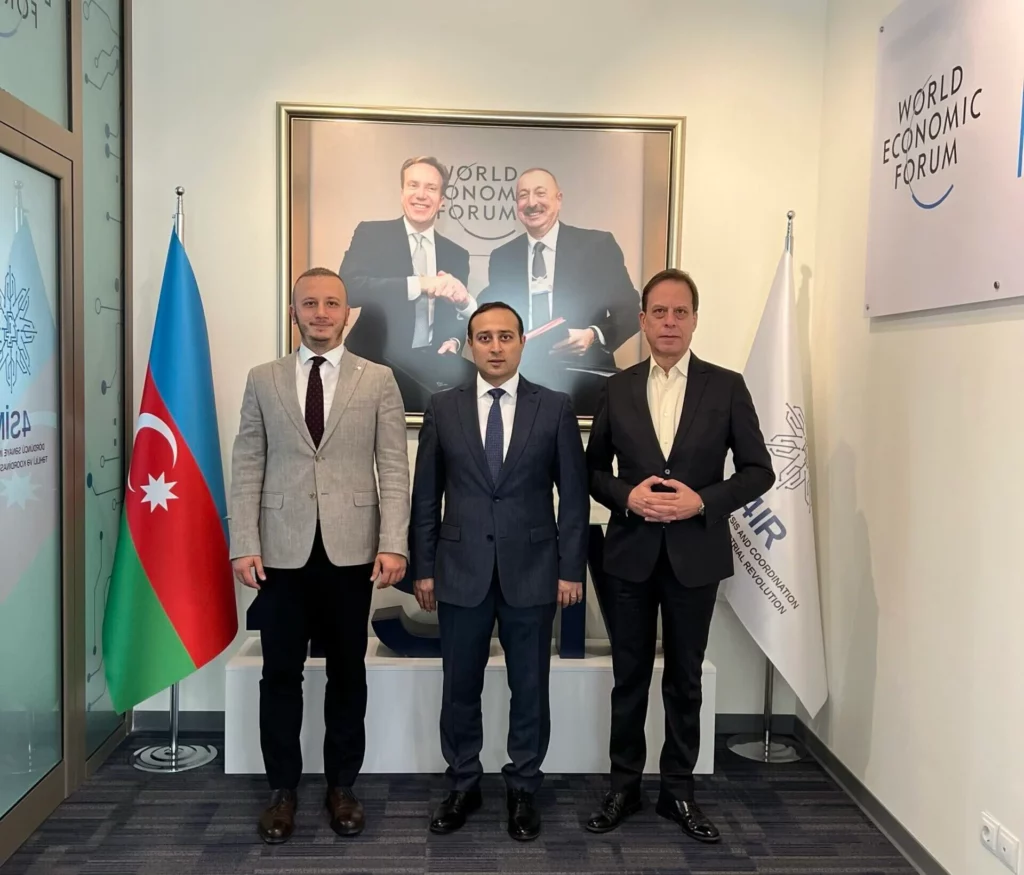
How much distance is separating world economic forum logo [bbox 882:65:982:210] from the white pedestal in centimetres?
174

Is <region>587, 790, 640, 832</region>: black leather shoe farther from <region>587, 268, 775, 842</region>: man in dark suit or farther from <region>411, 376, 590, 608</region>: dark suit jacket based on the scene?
<region>411, 376, 590, 608</region>: dark suit jacket

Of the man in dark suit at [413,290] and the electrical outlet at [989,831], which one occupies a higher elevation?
the man in dark suit at [413,290]

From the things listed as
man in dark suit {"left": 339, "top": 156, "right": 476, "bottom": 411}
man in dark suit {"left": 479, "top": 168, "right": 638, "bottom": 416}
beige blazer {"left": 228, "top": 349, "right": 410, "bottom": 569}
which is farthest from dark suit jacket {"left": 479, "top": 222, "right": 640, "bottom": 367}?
beige blazer {"left": 228, "top": 349, "right": 410, "bottom": 569}

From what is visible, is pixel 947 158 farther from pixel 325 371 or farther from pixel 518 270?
pixel 325 371

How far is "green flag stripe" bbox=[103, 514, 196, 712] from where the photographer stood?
9.50 feet

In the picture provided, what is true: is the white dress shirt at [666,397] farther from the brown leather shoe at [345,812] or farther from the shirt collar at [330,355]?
the brown leather shoe at [345,812]

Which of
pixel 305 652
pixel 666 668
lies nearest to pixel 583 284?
pixel 666 668

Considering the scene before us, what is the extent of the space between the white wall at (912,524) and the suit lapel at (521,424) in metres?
1.17

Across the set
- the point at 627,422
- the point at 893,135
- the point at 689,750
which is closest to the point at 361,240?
the point at 627,422

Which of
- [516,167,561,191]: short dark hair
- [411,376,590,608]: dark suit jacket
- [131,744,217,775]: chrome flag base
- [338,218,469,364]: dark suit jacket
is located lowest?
[131,744,217,775]: chrome flag base

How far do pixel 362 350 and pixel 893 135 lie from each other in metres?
2.02

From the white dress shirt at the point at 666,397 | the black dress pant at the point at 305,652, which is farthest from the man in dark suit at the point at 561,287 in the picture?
the black dress pant at the point at 305,652

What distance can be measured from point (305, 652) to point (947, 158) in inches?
94.1

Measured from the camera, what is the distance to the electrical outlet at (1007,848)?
202 cm
